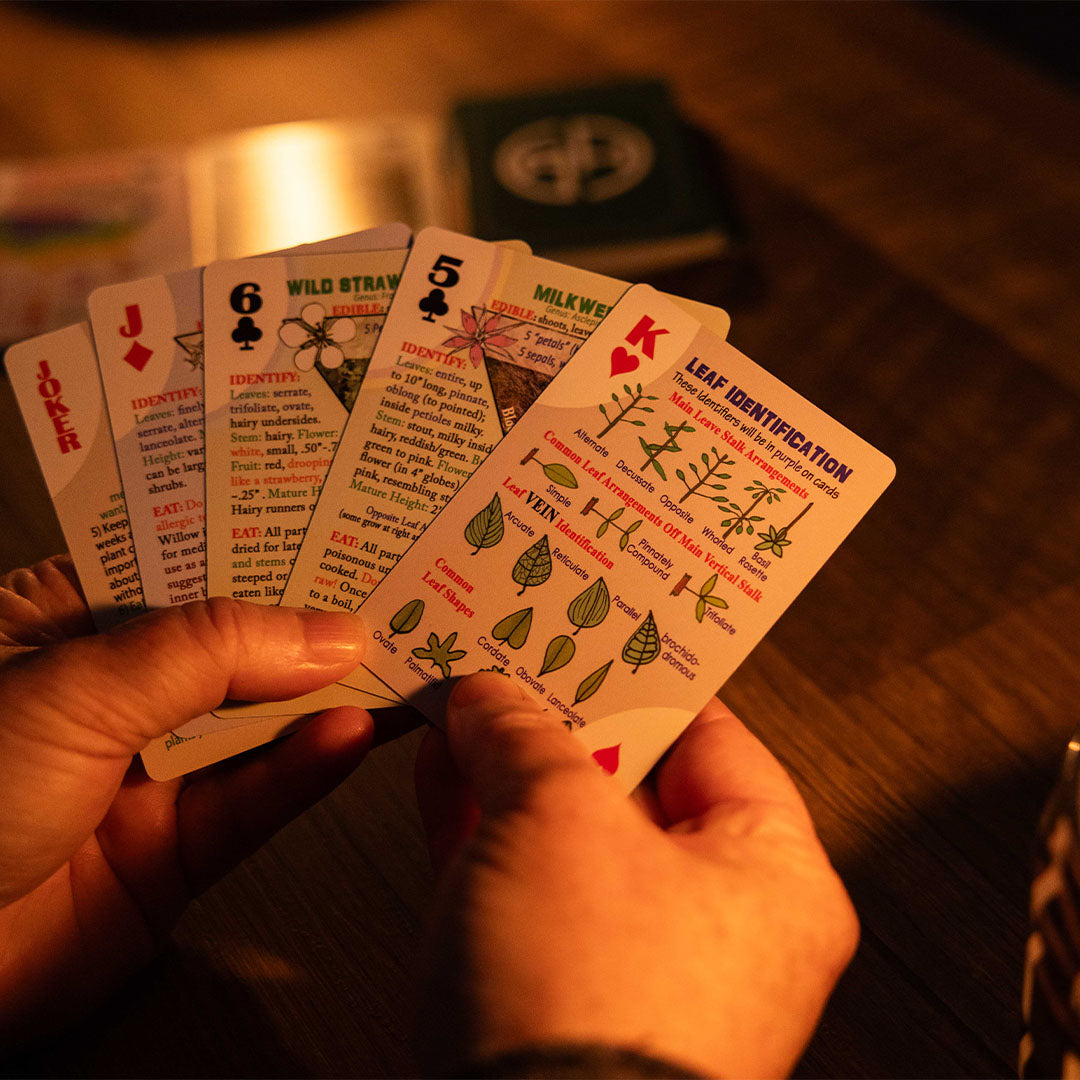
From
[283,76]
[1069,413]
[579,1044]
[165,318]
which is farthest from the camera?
[283,76]

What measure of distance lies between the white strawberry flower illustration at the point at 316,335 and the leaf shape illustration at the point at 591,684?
0.38 metres

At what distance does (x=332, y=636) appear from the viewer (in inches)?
28.4

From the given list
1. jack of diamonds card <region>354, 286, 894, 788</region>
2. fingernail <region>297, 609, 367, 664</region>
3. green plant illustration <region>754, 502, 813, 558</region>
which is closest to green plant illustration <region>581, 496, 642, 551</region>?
jack of diamonds card <region>354, 286, 894, 788</region>

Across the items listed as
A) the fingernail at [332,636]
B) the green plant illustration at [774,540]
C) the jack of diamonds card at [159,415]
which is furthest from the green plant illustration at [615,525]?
the jack of diamonds card at [159,415]

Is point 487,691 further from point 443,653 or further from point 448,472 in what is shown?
point 448,472

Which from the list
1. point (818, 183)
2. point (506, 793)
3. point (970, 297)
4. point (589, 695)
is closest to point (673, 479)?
point (589, 695)

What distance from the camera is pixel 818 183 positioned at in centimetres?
117

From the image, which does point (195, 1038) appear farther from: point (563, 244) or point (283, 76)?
point (283, 76)

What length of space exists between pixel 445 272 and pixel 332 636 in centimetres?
37

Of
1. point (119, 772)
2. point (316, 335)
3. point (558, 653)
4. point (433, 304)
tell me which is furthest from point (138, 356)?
point (558, 653)

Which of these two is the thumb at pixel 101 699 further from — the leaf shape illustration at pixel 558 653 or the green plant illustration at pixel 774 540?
the green plant illustration at pixel 774 540

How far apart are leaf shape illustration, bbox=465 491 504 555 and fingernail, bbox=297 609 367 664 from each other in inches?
4.9

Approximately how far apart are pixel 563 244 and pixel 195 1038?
0.89 m

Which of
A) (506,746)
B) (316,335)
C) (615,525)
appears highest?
(316,335)
